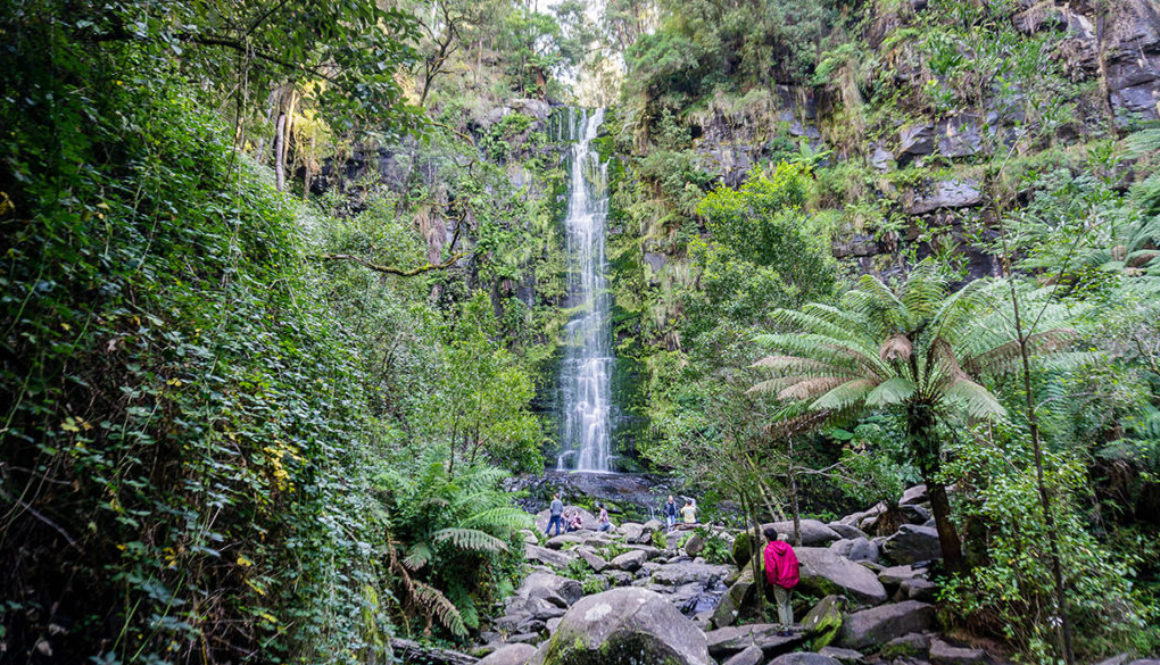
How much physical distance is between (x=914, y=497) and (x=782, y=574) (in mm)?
5719

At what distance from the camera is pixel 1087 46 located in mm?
14969

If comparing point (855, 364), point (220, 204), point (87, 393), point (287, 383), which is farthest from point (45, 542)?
point (855, 364)

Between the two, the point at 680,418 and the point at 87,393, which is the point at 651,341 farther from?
the point at 87,393

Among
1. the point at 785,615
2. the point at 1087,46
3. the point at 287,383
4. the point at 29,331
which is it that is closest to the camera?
the point at 29,331

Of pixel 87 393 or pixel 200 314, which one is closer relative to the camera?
pixel 87 393

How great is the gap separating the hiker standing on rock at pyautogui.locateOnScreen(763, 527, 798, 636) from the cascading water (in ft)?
44.8

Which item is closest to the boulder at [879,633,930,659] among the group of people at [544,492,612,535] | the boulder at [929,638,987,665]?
the boulder at [929,638,987,665]

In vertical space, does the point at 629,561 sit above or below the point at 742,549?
below

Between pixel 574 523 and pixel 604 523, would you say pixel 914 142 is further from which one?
pixel 574 523

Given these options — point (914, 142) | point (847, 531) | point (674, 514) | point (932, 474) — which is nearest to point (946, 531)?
point (932, 474)

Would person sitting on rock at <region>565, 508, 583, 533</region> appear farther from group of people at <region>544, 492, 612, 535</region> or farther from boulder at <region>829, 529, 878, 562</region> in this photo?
boulder at <region>829, 529, 878, 562</region>

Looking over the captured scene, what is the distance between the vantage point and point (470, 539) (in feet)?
21.3

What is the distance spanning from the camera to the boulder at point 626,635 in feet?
13.6

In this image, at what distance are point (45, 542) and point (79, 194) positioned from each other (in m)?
1.42
